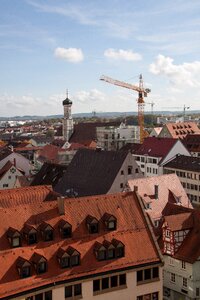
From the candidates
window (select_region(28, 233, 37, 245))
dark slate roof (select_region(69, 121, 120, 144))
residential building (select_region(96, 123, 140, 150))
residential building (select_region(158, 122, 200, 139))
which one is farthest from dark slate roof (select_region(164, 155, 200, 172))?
dark slate roof (select_region(69, 121, 120, 144))

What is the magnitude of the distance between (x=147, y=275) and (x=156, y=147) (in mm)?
69942

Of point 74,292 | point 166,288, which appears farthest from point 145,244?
point 166,288

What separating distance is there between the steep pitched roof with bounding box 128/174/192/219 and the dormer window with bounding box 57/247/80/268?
26.2 m

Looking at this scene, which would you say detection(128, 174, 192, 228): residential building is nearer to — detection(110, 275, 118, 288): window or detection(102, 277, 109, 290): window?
detection(110, 275, 118, 288): window

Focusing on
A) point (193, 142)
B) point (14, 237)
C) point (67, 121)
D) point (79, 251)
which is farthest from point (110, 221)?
point (67, 121)

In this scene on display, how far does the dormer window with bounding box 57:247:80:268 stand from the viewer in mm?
38656

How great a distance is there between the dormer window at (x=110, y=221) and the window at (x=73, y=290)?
5.96 meters

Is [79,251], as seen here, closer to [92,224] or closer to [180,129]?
[92,224]

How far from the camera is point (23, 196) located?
5344 centimetres

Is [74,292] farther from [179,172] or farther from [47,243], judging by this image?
[179,172]

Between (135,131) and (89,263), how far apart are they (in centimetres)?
11259

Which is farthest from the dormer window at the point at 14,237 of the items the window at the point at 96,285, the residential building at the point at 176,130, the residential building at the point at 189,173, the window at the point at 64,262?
the residential building at the point at 176,130

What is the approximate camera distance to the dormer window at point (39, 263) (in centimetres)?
3735

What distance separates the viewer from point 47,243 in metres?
39.5
